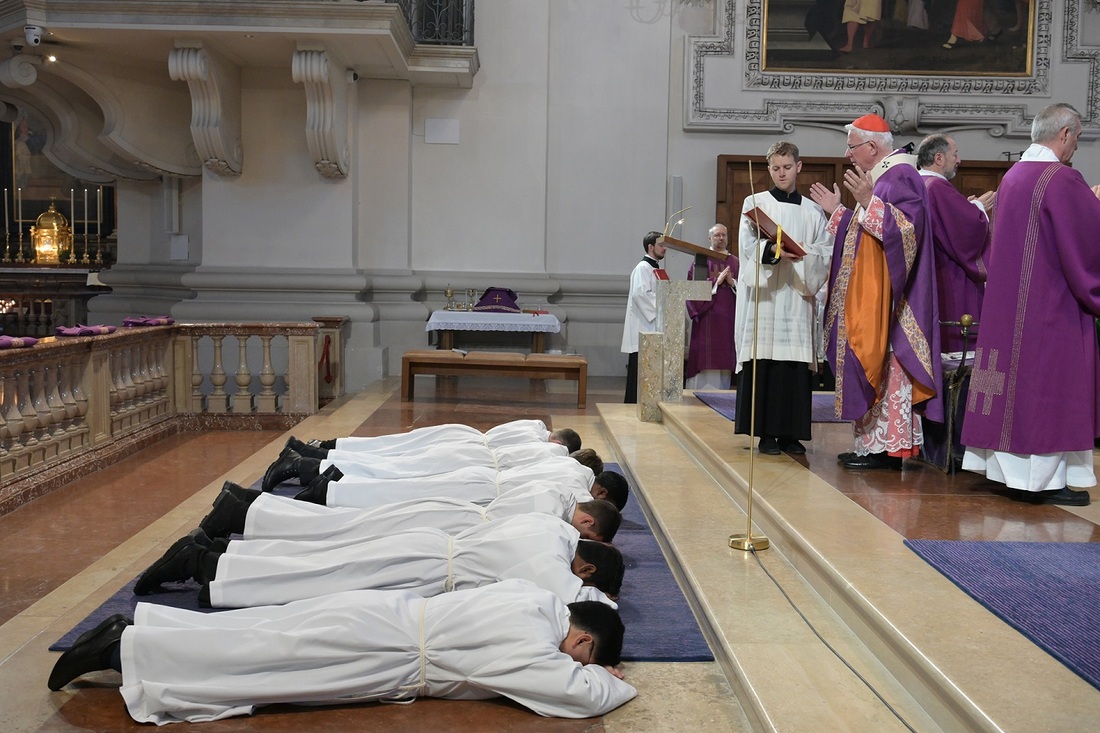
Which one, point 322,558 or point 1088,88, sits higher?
point 1088,88

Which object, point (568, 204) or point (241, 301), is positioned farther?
point (568, 204)

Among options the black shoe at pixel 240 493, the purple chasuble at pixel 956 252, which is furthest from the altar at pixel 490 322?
the black shoe at pixel 240 493

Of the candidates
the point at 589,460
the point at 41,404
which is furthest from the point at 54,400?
the point at 589,460

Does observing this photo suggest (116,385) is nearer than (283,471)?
No

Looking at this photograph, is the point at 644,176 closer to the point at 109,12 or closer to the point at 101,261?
the point at 109,12

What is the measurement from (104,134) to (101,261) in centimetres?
287

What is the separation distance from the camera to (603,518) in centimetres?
401

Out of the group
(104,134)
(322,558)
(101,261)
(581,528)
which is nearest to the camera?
(322,558)

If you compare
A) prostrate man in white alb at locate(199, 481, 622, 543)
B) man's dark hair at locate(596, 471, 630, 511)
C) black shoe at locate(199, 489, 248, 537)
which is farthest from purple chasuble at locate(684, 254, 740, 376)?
black shoe at locate(199, 489, 248, 537)

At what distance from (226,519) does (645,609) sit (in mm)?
1768

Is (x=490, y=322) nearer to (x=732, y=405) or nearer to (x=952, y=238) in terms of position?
(x=732, y=405)

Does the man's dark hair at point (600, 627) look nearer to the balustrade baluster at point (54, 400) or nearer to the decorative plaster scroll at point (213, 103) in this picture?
the balustrade baluster at point (54, 400)

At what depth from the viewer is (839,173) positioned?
1132 centimetres

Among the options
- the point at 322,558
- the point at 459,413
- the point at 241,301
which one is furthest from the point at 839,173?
the point at 322,558
